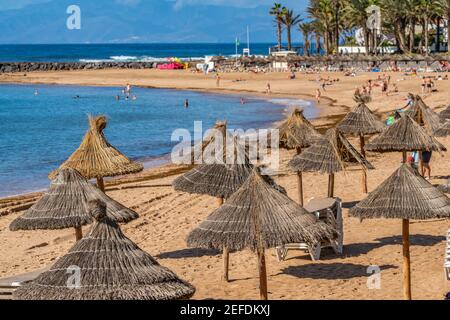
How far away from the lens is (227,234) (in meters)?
9.91

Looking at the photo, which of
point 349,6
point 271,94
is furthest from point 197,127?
point 349,6

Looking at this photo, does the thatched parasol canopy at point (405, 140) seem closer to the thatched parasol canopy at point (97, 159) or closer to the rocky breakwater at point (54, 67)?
the thatched parasol canopy at point (97, 159)

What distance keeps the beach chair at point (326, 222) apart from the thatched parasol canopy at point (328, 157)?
110 centimetres

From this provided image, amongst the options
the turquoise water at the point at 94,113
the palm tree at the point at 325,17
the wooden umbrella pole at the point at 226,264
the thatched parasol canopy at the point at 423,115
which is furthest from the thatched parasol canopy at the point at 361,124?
the palm tree at the point at 325,17

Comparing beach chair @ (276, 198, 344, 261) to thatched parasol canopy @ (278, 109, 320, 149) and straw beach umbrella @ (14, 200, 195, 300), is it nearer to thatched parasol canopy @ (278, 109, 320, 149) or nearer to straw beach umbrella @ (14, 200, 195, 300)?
thatched parasol canopy @ (278, 109, 320, 149)

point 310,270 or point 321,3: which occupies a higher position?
point 321,3

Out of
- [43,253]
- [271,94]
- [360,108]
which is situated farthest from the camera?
[271,94]

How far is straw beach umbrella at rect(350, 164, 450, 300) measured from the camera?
1073cm

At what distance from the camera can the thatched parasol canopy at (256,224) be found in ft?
32.2

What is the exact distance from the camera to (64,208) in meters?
12.2

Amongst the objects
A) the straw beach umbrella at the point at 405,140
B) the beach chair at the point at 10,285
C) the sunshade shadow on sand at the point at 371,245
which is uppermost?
the straw beach umbrella at the point at 405,140

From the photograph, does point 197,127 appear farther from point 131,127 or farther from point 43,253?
point 43,253

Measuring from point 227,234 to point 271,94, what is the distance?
4984 cm

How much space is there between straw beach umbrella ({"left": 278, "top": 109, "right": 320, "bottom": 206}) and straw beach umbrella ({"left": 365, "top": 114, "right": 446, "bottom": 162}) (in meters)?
1.33
